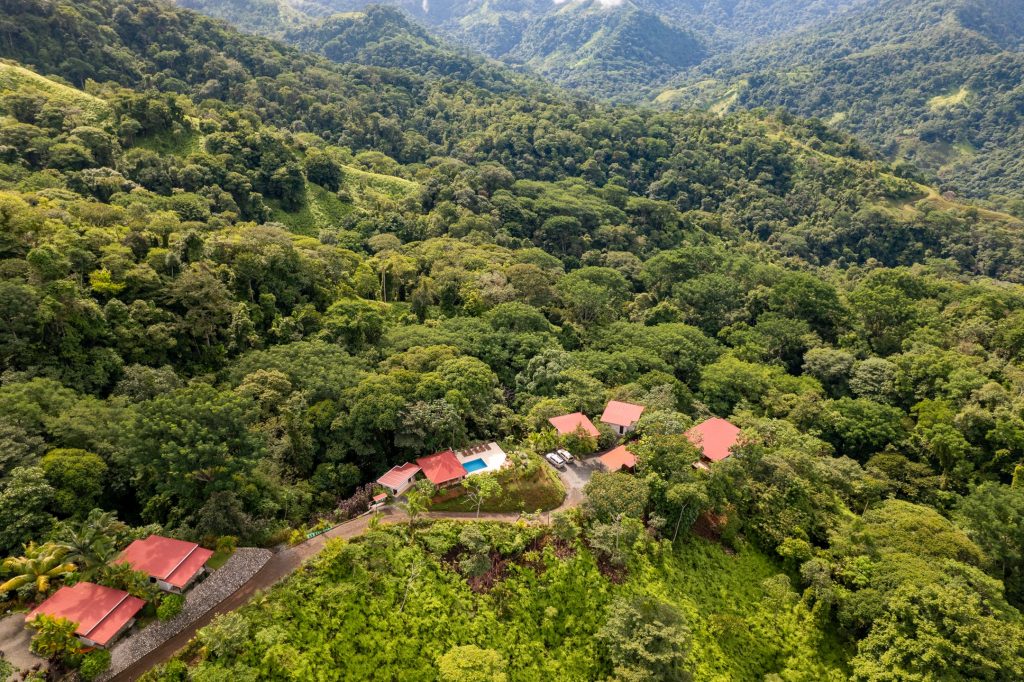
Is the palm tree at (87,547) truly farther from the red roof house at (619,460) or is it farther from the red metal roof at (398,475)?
the red roof house at (619,460)

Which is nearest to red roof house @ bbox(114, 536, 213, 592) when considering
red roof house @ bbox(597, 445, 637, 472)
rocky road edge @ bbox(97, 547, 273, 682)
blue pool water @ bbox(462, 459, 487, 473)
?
rocky road edge @ bbox(97, 547, 273, 682)

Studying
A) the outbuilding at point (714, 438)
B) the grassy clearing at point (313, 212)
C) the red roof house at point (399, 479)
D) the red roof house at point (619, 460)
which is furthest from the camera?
the grassy clearing at point (313, 212)

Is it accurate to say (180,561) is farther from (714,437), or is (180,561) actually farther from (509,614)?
(714,437)

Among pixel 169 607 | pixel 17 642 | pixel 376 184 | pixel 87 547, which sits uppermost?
pixel 87 547

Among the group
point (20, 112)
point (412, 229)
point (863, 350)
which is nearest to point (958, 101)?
point (863, 350)

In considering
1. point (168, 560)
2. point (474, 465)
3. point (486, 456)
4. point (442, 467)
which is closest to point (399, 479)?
point (442, 467)

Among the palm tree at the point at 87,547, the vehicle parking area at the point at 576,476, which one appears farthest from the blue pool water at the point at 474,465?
the palm tree at the point at 87,547
